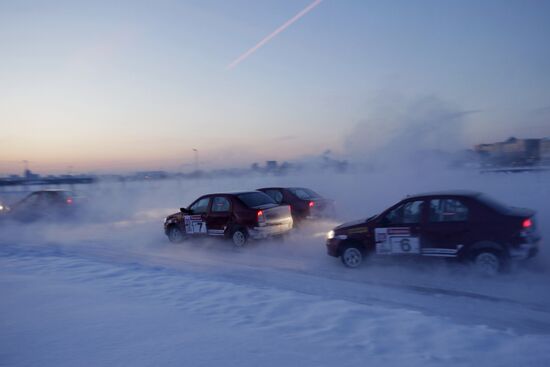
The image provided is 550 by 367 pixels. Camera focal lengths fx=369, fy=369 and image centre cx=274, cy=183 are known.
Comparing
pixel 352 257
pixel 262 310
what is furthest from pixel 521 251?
pixel 262 310

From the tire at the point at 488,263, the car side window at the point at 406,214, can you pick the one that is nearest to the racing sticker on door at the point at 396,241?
the car side window at the point at 406,214

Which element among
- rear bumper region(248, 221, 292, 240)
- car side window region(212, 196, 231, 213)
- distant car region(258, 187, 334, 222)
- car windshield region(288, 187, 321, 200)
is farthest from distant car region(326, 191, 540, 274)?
car windshield region(288, 187, 321, 200)

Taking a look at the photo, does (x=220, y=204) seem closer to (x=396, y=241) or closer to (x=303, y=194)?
(x=303, y=194)

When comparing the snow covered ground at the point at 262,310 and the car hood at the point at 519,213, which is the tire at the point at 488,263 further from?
the car hood at the point at 519,213

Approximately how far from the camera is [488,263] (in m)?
6.42

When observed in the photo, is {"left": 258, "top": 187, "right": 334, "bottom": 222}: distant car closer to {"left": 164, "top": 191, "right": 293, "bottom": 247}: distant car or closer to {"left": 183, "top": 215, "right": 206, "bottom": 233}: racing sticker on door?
{"left": 164, "top": 191, "right": 293, "bottom": 247}: distant car

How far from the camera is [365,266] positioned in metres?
7.61

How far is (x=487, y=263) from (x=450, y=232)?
2.53ft

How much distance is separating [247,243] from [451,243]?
5.13 m

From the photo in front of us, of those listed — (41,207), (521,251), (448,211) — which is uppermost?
(448,211)

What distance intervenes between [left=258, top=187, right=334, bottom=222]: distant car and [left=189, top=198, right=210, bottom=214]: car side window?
2.85 metres

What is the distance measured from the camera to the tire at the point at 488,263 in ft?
20.8

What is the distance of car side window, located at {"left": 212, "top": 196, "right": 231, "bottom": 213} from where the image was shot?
34.0 feet

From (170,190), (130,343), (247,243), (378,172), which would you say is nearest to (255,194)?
(247,243)
